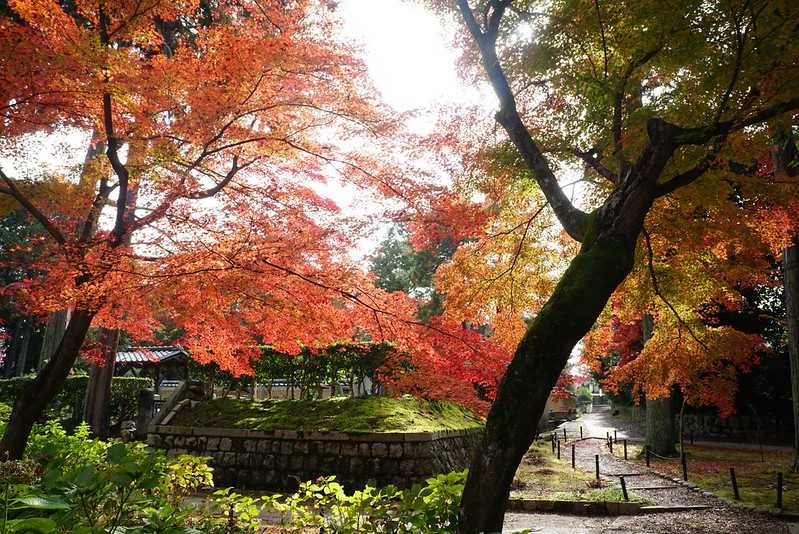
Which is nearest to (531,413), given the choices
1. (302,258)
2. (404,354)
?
(302,258)

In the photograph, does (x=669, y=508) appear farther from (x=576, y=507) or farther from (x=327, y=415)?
(x=327, y=415)

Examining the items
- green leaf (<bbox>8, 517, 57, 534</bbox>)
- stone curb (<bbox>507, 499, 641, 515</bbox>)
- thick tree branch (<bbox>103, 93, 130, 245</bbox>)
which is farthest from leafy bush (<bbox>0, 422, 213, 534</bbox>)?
stone curb (<bbox>507, 499, 641, 515</bbox>)

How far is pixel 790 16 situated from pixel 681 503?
7917 mm

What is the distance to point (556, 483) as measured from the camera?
11.2 m

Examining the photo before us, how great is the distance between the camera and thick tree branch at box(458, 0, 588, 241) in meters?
6.16

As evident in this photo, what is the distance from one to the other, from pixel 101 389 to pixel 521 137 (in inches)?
468

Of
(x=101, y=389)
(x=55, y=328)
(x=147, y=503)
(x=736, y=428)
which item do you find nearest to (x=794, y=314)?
(x=736, y=428)

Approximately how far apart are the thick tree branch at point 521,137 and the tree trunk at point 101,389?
35.4ft

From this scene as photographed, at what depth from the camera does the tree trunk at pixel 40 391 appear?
6949 millimetres

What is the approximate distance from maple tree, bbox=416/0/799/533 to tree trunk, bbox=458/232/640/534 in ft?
0.03

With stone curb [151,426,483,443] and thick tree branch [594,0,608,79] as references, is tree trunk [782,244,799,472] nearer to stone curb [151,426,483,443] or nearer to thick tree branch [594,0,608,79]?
stone curb [151,426,483,443]

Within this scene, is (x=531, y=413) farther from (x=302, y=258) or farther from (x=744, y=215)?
(x=744, y=215)

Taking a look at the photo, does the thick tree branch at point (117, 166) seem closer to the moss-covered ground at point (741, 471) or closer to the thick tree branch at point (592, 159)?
the thick tree branch at point (592, 159)

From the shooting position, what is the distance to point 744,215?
8547mm
